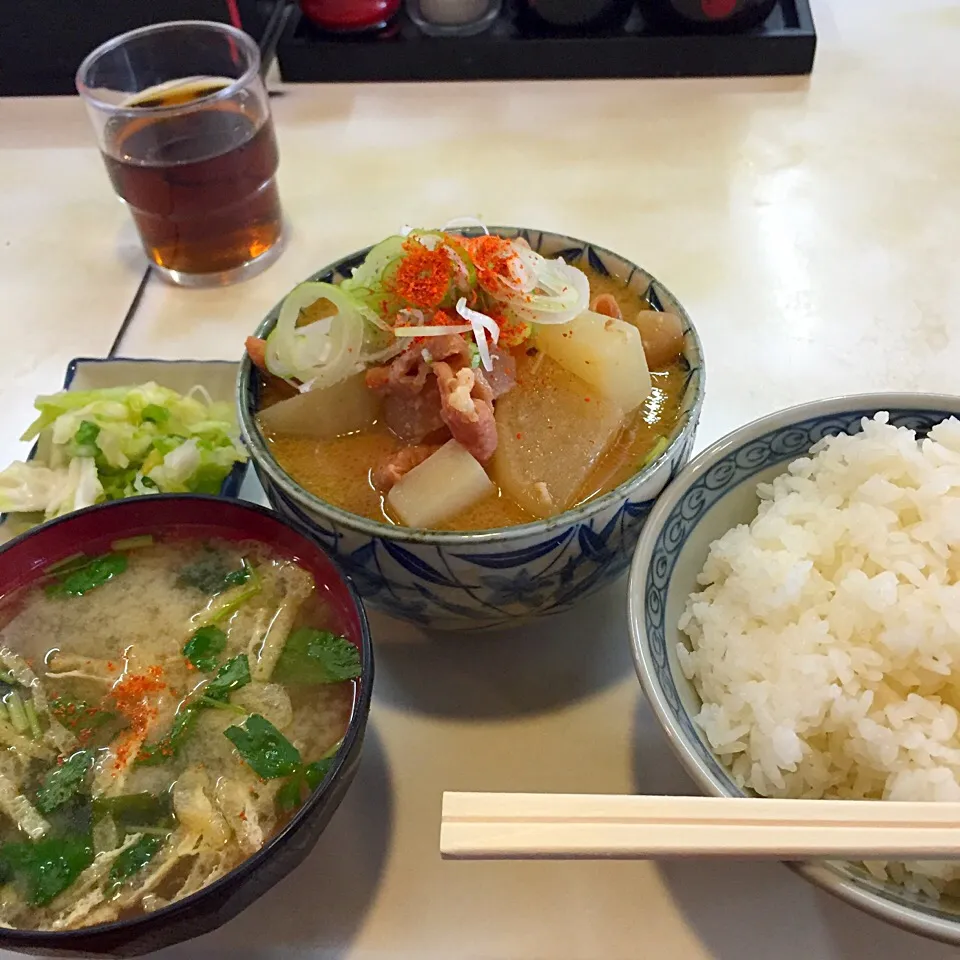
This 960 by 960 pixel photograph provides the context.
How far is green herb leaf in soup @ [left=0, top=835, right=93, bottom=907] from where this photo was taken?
98 centimetres

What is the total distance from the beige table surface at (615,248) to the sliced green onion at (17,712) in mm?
335

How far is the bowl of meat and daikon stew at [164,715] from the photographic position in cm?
97

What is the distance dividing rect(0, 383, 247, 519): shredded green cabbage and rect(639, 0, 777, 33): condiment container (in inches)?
73.5

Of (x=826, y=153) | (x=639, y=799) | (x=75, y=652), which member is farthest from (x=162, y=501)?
(x=826, y=153)

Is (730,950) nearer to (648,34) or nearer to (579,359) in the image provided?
(579,359)

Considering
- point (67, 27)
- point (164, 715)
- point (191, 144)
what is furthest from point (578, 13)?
point (164, 715)

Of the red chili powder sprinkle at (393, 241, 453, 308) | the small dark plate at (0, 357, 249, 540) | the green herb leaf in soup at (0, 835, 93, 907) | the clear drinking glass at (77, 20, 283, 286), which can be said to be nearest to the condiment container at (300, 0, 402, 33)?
the clear drinking glass at (77, 20, 283, 286)

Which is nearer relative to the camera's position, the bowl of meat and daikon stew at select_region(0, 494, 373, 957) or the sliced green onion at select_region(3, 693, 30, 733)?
the bowl of meat and daikon stew at select_region(0, 494, 373, 957)

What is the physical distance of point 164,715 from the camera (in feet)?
3.72

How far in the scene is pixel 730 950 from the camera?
1.09 meters

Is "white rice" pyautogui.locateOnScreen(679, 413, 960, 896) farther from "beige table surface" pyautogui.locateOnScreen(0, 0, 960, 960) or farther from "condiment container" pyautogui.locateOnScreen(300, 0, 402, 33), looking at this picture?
"condiment container" pyautogui.locateOnScreen(300, 0, 402, 33)

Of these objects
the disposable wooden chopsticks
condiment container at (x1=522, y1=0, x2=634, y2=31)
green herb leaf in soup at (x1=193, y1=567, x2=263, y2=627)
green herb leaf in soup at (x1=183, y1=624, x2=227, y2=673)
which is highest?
condiment container at (x1=522, y1=0, x2=634, y2=31)

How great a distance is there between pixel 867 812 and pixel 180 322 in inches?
69.6

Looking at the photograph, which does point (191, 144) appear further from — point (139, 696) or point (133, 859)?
point (133, 859)
